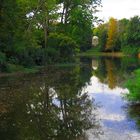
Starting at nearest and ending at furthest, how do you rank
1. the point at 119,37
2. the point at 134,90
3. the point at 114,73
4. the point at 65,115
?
the point at 65,115
the point at 134,90
the point at 114,73
the point at 119,37

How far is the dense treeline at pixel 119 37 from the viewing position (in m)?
96.6

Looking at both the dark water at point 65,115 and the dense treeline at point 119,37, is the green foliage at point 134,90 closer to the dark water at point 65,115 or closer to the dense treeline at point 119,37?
the dark water at point 65,115

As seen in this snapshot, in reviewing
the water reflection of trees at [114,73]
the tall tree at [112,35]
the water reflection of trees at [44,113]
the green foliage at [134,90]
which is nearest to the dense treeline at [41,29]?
the water reflection of trees at [114,73]

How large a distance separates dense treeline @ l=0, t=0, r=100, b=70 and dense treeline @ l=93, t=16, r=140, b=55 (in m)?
29.9

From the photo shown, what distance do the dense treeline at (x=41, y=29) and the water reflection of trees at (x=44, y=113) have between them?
12920 millimetres

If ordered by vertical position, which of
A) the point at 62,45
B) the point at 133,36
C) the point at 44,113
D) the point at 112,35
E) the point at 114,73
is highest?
the point at 133,36

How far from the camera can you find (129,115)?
54.1 ft

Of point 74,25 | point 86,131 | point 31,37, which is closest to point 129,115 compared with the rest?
point 86,131

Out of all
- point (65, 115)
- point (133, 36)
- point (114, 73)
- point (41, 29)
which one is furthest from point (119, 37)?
point (65, 115)

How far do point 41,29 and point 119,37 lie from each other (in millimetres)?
68508

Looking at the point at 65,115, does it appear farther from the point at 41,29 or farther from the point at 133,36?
the point at 133,36

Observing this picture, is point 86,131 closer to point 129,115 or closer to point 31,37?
point 129,115

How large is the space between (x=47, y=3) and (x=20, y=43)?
13.0 meters

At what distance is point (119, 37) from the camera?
125 m
